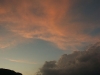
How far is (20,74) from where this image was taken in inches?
7082

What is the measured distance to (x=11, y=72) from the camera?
6900 inches

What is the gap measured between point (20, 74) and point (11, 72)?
24.3 feet

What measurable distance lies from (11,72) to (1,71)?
7165mm

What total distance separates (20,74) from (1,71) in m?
14.5
